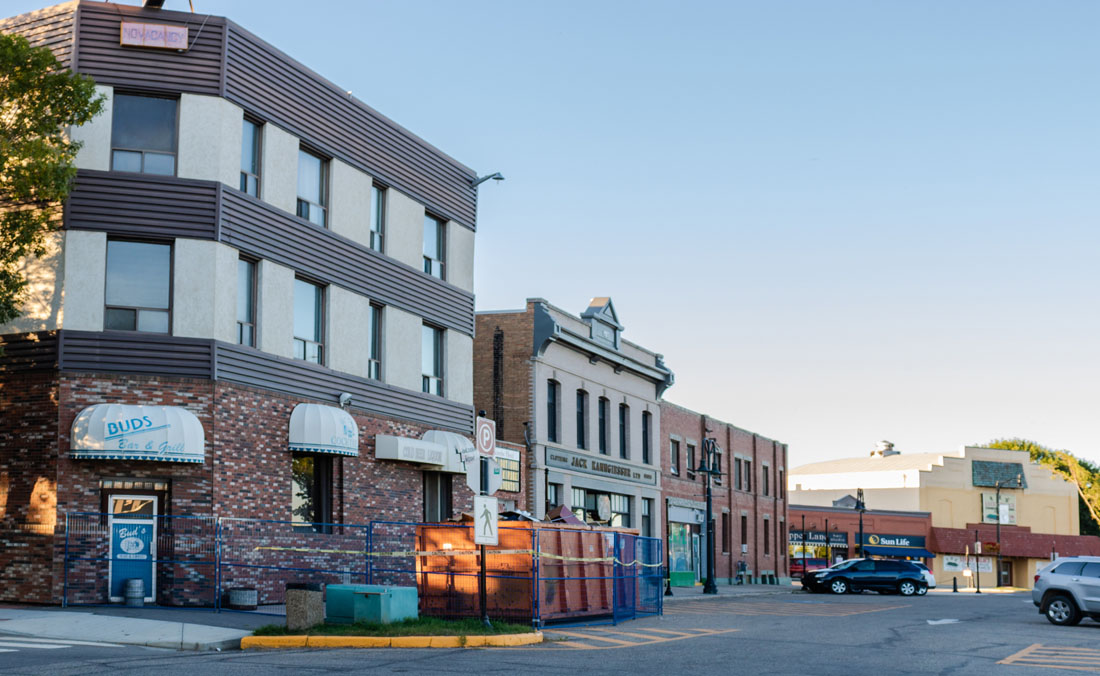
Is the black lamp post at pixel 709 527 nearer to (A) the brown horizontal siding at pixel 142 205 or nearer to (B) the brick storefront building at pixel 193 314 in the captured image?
(B) the brick storefront building at pixel 193 314

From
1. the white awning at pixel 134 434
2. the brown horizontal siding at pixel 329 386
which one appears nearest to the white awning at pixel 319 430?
the brown horizontal siding at pixel 329 386

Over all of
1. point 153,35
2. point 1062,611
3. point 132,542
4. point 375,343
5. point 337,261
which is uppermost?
point 153,35

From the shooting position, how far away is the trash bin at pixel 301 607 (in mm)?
18828

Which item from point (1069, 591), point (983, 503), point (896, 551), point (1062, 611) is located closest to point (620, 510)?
point (1062, 611)

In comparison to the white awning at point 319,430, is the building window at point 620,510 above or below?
below

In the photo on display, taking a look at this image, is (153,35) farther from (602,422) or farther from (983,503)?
(983,503)

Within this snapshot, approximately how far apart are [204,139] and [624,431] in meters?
27.0

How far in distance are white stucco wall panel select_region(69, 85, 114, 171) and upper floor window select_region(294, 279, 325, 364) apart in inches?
211

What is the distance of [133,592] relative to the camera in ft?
76.7

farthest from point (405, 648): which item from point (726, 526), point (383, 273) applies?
point (726, 526)

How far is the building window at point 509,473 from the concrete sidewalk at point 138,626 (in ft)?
52.3

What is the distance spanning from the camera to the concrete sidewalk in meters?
18.1

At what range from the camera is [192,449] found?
2398 cm

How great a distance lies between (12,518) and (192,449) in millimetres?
3674
